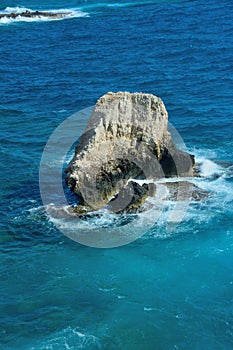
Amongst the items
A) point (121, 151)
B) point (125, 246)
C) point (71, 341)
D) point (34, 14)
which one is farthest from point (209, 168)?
point (34, 14)

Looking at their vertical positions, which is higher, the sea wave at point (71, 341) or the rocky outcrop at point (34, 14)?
the rocky outcrop at point (34, 14)

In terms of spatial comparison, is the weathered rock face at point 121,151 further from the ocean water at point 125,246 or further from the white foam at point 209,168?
the ocean water at point 125,246

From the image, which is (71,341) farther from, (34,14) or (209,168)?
(34,14)

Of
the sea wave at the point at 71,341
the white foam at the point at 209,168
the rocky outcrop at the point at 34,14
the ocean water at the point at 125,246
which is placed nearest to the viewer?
the sea wave at the point at 71,341

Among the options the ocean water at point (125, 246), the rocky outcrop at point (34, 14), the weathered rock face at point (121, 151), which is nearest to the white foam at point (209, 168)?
the ocean water at point (125, 246)

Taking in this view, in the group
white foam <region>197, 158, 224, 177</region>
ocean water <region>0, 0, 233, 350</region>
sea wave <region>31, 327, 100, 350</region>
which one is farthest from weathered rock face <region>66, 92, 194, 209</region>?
sea wave <region>31, 327, 100, 350</region>

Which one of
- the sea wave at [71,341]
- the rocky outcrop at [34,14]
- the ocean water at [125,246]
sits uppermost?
the rocky outcrop at [34,14]

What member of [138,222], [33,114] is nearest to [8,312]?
[138,222]
